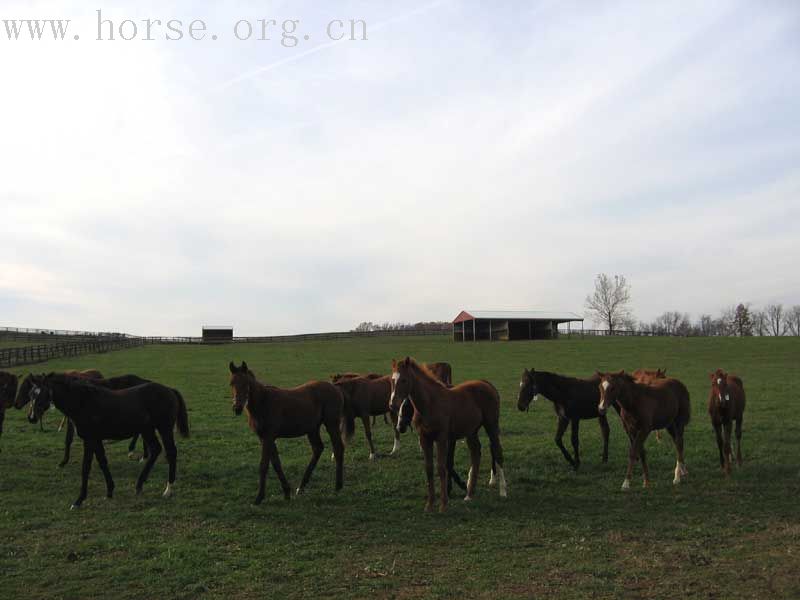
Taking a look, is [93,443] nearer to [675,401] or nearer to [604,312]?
[675,401]

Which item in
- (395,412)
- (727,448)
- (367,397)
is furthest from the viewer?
(367,397)

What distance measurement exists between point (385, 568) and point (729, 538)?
14.4ft

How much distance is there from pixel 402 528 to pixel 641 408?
4864 millimetres

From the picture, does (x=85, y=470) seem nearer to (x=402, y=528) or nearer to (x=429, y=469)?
(x=402, y=528)

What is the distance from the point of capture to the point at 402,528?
8.62 metres

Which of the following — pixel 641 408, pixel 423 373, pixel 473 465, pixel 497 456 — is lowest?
pixel 473 465

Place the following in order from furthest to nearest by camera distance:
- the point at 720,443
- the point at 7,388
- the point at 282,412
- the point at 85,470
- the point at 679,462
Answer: the point at 7,388 < the point at 720,443 < the point at 679,462 < the point at 282,412 < the point at 85,470

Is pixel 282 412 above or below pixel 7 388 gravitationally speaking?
below

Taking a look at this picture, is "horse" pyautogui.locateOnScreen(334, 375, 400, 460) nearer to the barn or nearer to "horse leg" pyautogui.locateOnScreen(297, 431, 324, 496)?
"horse leg" pyautogui.locateOnScreen(297, 431, 324, 496)

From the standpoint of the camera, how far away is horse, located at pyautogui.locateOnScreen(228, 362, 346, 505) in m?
9.89

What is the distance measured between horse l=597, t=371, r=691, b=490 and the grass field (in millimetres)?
482

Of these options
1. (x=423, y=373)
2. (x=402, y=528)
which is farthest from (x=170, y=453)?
(x=423, y=373)

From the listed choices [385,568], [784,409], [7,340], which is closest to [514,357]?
[784,409]

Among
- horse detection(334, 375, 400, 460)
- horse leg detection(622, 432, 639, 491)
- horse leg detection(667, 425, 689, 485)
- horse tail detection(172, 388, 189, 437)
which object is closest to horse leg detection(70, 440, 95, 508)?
horse tail detection(172, 388, 189, 437)
